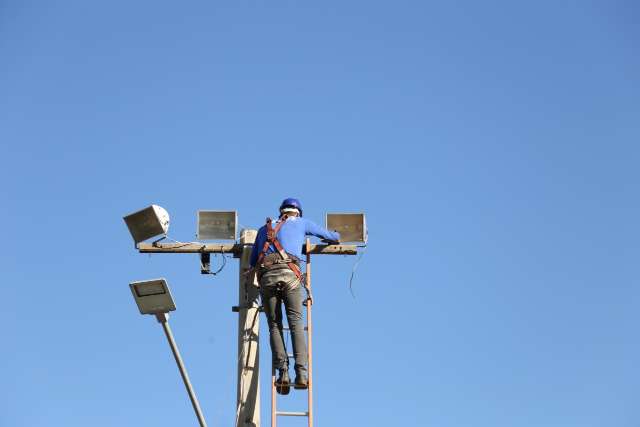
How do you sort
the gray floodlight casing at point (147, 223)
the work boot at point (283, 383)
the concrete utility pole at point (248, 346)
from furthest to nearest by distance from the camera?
1. the gray floodlight casing at point (147, 223)
2. the concrete utility pole at point (248, 346)
3. the work boot at point (283, 383)

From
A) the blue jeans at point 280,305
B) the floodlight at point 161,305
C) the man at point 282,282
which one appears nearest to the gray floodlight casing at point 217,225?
the man at point 282,282

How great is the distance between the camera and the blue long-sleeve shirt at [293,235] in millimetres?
12492

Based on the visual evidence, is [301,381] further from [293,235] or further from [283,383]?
[293,235]

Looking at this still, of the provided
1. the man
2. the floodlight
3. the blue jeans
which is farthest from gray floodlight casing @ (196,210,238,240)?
the floodlight

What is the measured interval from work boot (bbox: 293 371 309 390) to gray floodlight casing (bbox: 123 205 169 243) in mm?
2260

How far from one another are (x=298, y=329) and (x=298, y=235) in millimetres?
1130

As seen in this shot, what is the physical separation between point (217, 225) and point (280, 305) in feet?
4.24

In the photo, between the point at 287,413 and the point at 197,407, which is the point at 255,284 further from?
the point at 197,407

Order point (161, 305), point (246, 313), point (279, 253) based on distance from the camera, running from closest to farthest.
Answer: point (161, 305)
point (279, 253)
point (246, 313)

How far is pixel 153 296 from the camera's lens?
1040 centimetres

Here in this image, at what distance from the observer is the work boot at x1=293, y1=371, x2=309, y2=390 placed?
1185 cm

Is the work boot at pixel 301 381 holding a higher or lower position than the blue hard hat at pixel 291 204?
lower

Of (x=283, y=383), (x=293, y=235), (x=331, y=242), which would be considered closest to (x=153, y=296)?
(x=283, y=383)

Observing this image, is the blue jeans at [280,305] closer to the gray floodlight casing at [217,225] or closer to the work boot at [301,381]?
the work boot at [301,381]
